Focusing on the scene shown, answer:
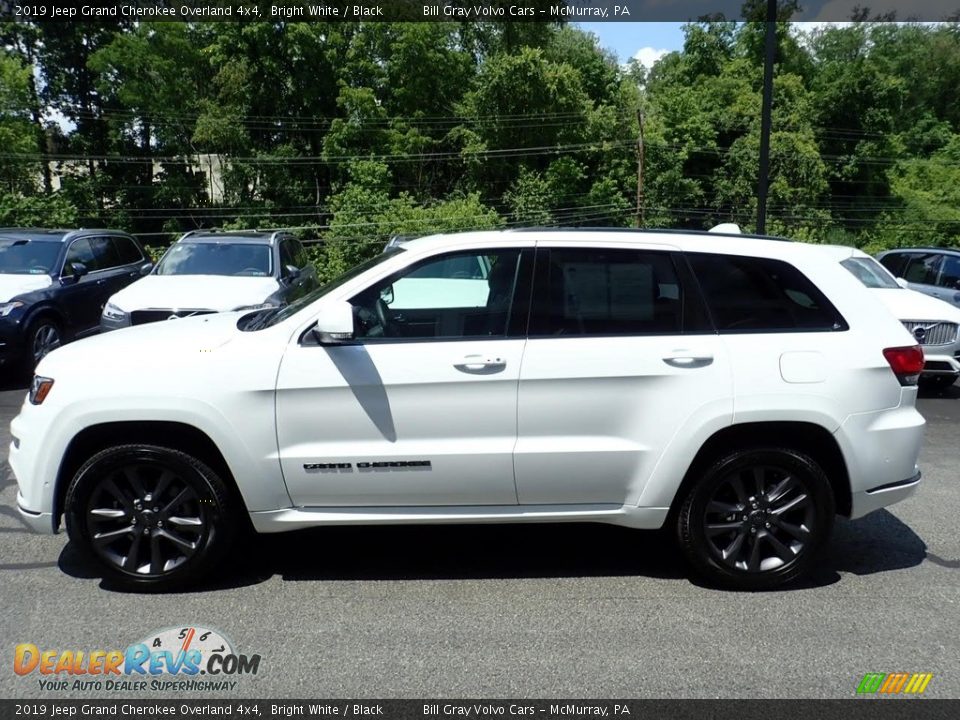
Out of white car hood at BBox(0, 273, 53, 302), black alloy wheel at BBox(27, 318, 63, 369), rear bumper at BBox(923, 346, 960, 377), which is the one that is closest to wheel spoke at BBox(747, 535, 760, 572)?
rear bumper at BBox(923, 346, 960, 377)

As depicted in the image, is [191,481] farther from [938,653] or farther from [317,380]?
[938,653]

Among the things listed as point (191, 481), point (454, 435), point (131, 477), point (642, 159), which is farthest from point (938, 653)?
point (642, 159)

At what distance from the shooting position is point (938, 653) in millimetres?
3699

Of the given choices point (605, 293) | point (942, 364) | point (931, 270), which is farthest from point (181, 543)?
point (931, 270)

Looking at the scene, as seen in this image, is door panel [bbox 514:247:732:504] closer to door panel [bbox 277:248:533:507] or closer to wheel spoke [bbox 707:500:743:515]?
door panel [bbox 277:248:533:507]

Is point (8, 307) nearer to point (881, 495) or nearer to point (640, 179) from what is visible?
point (881, 495)

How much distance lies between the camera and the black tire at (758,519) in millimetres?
4242

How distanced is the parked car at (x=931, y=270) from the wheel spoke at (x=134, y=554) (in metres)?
10.9

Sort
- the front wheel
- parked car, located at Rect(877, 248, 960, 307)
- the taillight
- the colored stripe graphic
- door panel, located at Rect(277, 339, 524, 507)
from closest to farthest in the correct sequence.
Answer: the colored stripe graphic → door panel, located at Rect(277, 339, 524, 507) → the taillight → the front wheel → parked car, located at Rect(877, 248, 960, 307)

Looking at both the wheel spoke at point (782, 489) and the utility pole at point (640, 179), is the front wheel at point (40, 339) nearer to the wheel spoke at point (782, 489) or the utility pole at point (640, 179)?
the wheel spoke at point (782, 489)

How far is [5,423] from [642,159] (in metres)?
41.5

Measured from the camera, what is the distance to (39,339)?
397 inches

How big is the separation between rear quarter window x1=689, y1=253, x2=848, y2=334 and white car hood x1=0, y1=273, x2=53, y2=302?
343 inches

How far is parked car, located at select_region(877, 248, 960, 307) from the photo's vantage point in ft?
38.3
